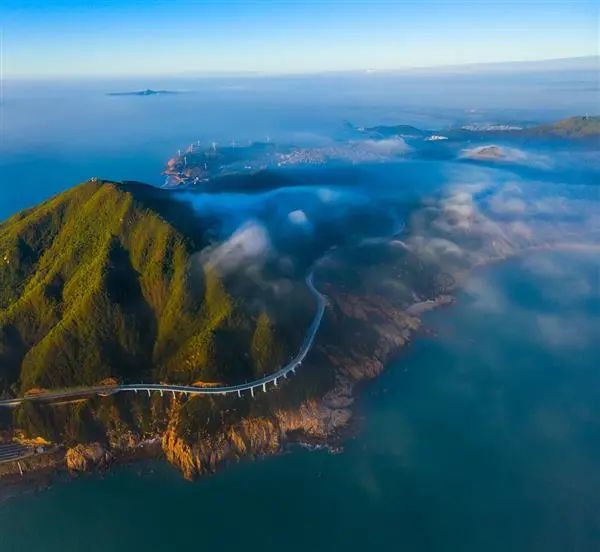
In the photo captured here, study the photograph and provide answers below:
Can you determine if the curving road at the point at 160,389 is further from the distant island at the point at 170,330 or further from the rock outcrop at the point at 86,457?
the rock outcrop at the point at 86,457

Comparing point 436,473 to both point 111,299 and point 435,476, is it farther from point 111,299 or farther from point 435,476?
point 111,299

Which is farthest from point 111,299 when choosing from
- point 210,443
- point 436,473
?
point 436,473

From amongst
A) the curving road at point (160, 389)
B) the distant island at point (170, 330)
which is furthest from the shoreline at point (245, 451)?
the curving road at point (160, 389)

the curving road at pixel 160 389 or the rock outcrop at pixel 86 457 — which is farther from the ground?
the curving road at pixel 160 389

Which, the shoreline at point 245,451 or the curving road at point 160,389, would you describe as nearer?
the shoreline at point 245,451

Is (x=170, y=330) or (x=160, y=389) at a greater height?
(x=170, y=330)

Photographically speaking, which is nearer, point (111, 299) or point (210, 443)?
point (210, 443)

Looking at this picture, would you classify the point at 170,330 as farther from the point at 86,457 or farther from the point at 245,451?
the point at 245,451

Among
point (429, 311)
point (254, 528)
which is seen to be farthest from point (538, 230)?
point (254, 528)
